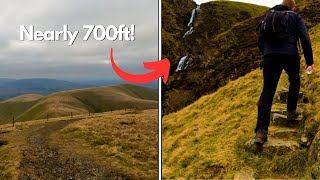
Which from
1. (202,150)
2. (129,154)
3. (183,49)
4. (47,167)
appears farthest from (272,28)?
(183,49)

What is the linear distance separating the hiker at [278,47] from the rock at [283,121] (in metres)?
1.42

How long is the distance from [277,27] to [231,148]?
3.29 m

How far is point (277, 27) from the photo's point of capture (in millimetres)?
8398

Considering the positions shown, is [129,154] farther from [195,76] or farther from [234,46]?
[234,46]

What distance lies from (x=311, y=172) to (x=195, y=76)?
89.4 feet

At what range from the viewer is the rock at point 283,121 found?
984cm

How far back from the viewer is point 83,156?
38.2m

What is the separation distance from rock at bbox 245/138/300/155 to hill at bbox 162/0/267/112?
16364mm

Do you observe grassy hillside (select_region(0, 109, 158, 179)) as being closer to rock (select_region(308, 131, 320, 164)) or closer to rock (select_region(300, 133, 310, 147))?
rock (select_region(300, 133, 310, 147))

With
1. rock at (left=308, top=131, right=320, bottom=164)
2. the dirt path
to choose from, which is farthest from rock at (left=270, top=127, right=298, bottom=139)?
the dirt path

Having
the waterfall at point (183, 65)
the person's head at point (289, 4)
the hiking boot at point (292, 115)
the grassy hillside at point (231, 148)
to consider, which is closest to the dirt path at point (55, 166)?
the waterfall at point (183, 65)

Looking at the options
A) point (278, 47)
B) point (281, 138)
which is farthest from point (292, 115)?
point (278, 47)

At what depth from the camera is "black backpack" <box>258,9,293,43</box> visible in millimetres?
8352

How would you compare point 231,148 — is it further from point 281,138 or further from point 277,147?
point 277,147
